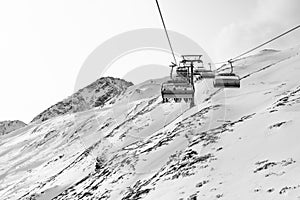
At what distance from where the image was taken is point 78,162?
3859cm

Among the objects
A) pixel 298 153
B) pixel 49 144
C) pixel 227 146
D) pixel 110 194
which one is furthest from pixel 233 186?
pixel 49 144

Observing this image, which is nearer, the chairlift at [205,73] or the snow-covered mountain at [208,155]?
the snow-covered mountain at [208,155]

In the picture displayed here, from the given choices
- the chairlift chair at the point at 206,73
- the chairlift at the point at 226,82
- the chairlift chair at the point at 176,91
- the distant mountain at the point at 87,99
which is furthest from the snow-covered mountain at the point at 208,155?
the distant mountain at the point at 87,99

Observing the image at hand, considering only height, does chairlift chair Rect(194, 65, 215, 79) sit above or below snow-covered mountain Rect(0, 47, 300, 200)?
above

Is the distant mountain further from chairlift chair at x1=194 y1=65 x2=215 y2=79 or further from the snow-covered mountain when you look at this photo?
chairlift chair at x1=194 y1=65 x2=215 y2=79

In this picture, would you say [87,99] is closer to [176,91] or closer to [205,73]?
[205,73]

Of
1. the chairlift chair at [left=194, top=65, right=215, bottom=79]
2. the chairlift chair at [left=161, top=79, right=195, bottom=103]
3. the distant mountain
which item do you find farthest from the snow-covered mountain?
the distant mountain

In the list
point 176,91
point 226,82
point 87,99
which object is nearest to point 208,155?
point 176,91

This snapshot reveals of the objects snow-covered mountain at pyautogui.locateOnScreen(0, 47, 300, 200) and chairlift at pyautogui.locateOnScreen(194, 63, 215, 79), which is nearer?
Answer: snow-covered mountain at pyautogui.locateOnScreen(0, 47, 300, 200)

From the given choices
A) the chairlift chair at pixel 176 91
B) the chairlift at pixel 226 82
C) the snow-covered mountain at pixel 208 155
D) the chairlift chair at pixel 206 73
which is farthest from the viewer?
the chairlift chair at pixel 206 73

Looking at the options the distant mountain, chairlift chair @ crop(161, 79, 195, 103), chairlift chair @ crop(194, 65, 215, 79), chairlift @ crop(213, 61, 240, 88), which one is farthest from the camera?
the distant mountain

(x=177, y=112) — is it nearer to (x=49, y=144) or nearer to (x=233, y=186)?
(x=233, y=186)

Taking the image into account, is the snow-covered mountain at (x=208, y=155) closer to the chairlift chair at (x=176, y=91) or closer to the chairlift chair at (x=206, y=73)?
the chairlift chair at (x=176, y=91)

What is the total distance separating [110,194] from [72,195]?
6.06 m
